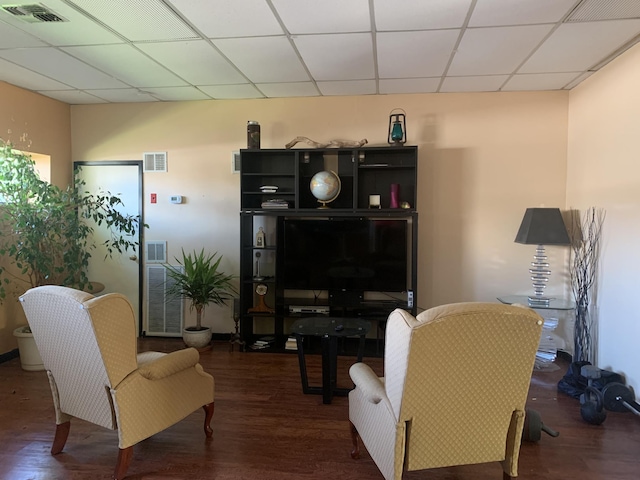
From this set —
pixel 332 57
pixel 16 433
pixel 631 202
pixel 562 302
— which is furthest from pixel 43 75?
pixel 562 302

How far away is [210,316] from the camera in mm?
4770

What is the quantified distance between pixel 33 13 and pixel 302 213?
260 centimetres

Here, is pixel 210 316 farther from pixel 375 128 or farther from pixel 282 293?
pixel 375 128

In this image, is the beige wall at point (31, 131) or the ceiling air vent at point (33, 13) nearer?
the ceiling air vent at point (33, 13)

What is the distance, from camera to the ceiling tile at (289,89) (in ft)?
13.3

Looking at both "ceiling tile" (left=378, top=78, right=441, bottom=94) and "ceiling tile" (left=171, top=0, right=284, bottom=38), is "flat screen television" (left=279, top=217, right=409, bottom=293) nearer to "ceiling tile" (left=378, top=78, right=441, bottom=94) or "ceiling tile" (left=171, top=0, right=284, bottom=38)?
"ceiling tile" (left=378, top=78, right=441, bottom=94)

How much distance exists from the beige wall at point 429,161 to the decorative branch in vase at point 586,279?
406 mm

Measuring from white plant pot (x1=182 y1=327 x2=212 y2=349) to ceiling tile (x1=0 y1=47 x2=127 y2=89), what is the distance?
2671mm

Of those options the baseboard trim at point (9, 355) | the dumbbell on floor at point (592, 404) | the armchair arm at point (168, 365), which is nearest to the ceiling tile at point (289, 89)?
the armchair arm at point (168, 365)

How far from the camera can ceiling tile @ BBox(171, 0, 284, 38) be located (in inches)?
99.8

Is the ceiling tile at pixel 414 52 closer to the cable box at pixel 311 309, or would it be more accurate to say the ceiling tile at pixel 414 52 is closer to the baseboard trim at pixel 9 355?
the cable box at pixel 311 309

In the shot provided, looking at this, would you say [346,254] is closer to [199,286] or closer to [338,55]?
[199,286]

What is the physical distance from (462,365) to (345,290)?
2566mm

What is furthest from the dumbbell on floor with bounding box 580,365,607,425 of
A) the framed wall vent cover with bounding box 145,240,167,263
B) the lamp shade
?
the framed wall vent cover with bounding box 145,240,167,263
